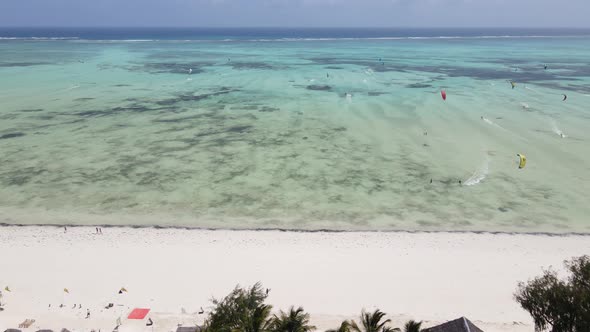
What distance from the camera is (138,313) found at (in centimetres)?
1812

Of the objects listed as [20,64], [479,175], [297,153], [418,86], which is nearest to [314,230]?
[297,153]

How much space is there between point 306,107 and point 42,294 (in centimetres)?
3990

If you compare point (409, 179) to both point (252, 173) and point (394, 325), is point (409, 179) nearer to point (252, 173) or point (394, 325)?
point (252, 173)

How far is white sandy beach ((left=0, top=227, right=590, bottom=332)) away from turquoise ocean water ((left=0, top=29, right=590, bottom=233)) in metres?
1.99

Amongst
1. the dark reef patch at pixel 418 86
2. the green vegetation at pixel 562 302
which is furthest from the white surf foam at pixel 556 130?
the green vegetation at pixel 562 302

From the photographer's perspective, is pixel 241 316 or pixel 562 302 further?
pixel 241 316

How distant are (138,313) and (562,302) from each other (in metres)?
16.9

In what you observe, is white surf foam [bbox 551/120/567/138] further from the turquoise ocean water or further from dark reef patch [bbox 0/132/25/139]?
dark reef patch [bbox 0/132/25/139]

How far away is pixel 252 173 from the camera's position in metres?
33.8

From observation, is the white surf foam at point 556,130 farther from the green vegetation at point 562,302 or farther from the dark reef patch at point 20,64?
the dark reef patch at point 20,64

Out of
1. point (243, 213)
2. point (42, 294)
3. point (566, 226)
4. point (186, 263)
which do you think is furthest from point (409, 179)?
point (42, 294)

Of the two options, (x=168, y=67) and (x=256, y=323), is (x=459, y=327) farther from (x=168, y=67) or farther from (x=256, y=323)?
(x=168, y=67)

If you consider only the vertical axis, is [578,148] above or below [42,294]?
above

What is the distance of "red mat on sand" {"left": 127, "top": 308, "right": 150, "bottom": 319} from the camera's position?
17.9m
